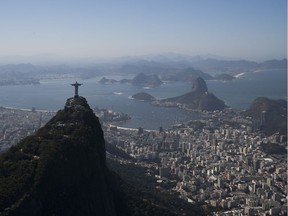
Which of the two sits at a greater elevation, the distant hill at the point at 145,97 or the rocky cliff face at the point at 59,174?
the rocky cliff face at the point at 59,174

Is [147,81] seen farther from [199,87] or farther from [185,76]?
[199,87]

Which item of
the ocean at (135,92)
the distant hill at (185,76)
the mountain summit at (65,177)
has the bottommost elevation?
the ocean at (135,92)

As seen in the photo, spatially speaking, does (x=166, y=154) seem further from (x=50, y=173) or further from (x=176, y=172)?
(x=50, y=173)

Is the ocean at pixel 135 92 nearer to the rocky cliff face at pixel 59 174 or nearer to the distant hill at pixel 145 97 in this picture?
the distant hill at pixel 145 97

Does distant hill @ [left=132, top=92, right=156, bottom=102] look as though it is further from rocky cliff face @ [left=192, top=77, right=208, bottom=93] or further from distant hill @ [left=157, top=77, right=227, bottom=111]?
rocky cliff face @ [left=192, top=77, right=208, bottom=93]

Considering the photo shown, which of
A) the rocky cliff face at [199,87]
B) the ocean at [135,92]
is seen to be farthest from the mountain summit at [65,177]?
the rocky cliff face at [199,87]

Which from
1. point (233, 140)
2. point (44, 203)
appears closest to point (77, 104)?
point (44, 203)
